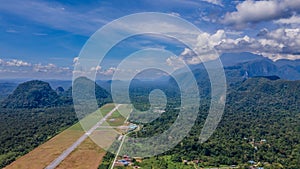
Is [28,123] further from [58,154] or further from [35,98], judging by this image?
[35,98]

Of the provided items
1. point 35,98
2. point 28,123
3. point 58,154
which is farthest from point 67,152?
point 35,98

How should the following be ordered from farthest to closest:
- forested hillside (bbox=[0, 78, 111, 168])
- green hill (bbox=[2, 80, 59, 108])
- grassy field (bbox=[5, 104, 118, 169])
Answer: green hill (bbox=[2, 80, 59, 108]) → forested hillside (bbox=[0, 78, 111, 168]) → grassy field (bbox=[5, 104, 118, 169])

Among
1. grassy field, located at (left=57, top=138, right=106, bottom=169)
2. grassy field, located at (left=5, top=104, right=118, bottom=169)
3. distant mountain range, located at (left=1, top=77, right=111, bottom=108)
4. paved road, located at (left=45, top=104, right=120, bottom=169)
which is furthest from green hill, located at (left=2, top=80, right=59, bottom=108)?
grassy field, located at (left=57, top=138, right=106, bottom=169)

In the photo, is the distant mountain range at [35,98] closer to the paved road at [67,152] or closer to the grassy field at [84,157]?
the paved road at [67,152]

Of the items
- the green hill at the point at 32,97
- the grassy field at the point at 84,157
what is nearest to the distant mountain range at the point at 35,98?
the green hill at the point at 32,97

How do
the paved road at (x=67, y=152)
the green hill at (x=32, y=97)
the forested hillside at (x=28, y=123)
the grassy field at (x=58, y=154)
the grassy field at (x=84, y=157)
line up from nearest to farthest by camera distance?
the grassy field at (x=84, y=157)
the paved road at (x=67, y=152)
the grassy field at (x=58, y=154)
the forested hillside at (x=28, y=123)
the green hill at (x=32, y=97)

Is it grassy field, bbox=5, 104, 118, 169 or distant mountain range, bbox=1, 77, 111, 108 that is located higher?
distant mountain range, bbox=1, 77, 111, 108

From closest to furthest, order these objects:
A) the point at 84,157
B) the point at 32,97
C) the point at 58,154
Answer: the point at 84,157, the point at 58,154, the point at 32,97

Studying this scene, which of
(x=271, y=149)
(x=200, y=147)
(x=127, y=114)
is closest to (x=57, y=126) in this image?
(x=127, y=114)

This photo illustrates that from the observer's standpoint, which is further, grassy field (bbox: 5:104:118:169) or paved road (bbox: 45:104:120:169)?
grassy field (bbox: 5:104:118:169)

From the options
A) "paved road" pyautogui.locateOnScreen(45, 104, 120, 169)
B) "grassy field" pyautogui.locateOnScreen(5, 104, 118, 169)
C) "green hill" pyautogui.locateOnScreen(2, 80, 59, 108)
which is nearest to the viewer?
"paved road" pyautogui.locateOnScreen(45, 104, 120, 169)

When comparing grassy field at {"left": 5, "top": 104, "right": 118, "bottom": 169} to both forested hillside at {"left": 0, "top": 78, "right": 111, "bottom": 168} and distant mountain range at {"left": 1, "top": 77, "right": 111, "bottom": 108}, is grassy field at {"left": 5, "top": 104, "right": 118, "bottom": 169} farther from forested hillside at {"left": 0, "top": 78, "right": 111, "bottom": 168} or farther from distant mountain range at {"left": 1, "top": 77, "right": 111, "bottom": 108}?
distant mountain range at {"left": 1, "top": 77, "right": 111, "bottom": 108}
